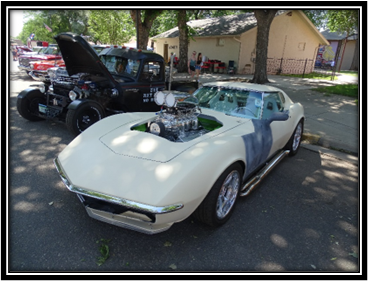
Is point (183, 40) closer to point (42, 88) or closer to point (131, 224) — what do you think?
point (42, 88)

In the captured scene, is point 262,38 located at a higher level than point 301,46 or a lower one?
lower

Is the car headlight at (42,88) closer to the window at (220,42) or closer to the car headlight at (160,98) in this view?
the car headlight at (160,98)

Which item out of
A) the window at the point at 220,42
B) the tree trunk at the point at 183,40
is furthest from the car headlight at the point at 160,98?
the window at the point at 220,42

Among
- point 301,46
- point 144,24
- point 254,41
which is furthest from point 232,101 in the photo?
point 301,46

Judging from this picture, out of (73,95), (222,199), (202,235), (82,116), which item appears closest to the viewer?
(202,235)

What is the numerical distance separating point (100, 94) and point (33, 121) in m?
1.85

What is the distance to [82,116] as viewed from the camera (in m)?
5.03

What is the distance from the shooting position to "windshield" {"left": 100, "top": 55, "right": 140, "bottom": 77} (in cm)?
614

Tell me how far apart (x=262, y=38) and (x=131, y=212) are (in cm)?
1298

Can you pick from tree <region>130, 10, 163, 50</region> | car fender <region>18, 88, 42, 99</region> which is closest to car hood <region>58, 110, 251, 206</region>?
car fender <region>18, 88, 42, 99</region>

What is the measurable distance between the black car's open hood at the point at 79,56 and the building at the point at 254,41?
14340 millimetres

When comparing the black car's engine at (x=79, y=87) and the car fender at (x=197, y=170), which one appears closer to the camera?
the car fender at (x=197, y=170)

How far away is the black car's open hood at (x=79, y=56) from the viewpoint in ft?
16.2
